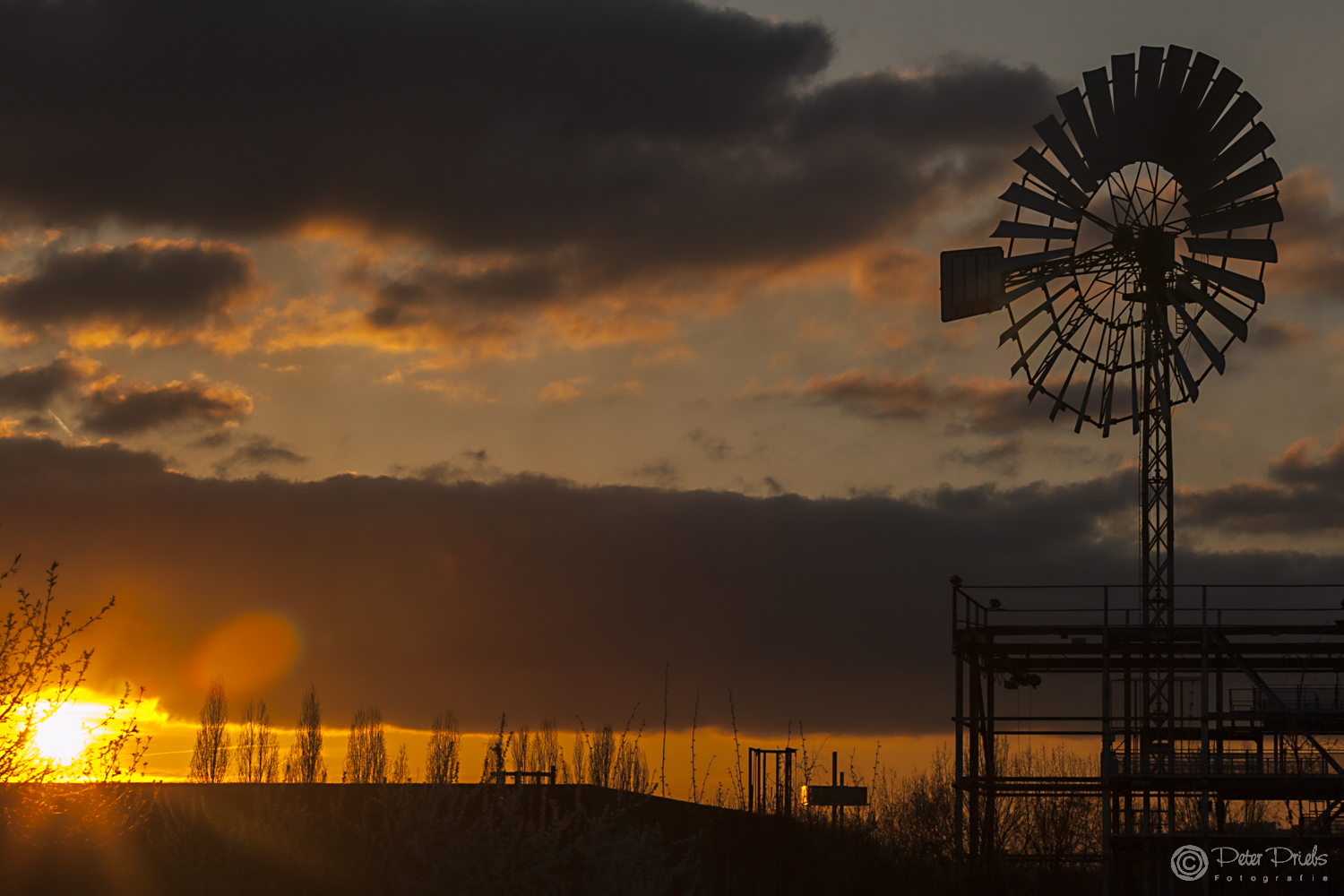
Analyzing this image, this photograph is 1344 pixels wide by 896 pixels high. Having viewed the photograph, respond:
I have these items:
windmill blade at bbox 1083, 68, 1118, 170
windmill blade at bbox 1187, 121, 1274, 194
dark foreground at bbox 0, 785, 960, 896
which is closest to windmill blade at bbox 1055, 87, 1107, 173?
windmill blade at bbox 1083, 68, 1118, 170

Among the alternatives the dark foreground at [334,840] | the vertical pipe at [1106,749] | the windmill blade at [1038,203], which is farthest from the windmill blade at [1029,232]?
the dark foreground at [334,840]

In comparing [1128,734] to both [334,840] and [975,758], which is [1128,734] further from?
[334,840]

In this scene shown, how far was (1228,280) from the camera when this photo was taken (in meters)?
38.9

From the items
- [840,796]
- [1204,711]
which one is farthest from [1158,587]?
[840,796]

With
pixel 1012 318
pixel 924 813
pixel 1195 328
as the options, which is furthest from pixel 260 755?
pixel 1195 328

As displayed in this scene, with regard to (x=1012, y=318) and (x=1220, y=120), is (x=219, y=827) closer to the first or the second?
(x=1012, y=318)

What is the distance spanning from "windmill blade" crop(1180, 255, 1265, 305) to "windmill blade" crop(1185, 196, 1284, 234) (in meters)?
1.01

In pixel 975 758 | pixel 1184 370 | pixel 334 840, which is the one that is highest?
pixel 1184 370

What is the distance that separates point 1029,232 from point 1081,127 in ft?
11.2

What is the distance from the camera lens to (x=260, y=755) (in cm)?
7612

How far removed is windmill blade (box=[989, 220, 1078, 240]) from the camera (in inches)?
1607

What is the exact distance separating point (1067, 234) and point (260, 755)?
181 feet

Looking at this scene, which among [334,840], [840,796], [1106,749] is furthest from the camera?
[840,796]

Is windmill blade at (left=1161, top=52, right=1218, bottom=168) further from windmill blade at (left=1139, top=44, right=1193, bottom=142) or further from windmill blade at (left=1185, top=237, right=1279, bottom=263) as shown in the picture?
windmill blade at (left=1185, top=237, right=1279, bottom=263)
